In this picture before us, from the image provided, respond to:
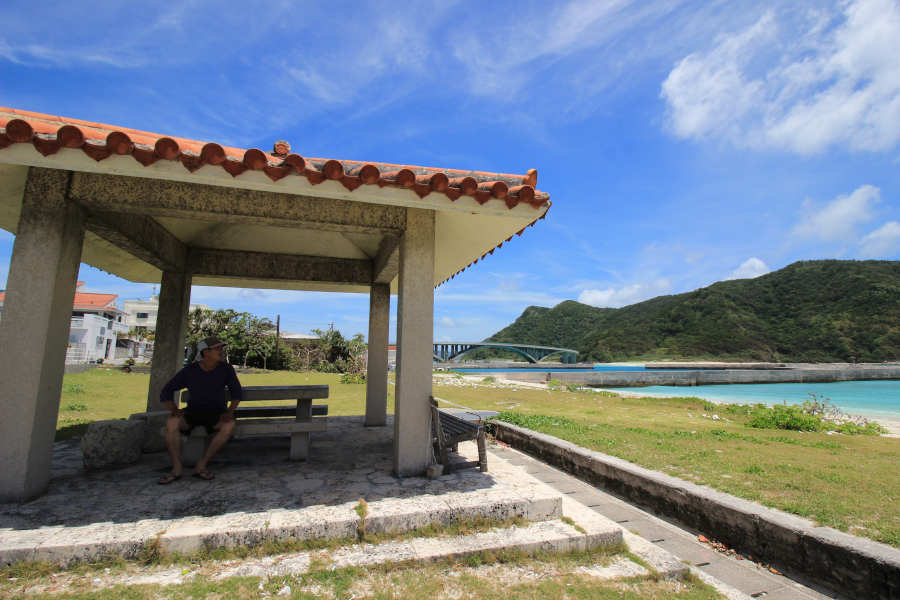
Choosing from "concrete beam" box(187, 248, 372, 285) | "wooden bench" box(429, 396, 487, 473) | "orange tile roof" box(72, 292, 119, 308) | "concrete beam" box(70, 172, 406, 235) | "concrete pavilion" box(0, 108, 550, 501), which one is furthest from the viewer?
"orange tile roof" box(72, 292, 119, 308)

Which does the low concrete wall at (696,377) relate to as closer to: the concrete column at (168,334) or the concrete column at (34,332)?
the concrete column at (168,334)

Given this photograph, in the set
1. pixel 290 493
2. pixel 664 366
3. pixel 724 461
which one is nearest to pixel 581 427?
pixel 724 461

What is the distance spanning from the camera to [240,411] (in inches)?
193

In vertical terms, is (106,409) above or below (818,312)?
below

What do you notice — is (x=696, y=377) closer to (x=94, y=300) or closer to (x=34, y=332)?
(x=34, y=332)

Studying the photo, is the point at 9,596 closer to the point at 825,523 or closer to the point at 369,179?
the point at 369,179

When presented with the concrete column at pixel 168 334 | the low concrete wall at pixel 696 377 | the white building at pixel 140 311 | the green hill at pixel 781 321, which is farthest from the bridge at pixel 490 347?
the concrete column at pixel 168 334

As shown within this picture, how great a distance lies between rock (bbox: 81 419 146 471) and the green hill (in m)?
68.6

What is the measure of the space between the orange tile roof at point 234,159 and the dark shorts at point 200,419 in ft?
7.41

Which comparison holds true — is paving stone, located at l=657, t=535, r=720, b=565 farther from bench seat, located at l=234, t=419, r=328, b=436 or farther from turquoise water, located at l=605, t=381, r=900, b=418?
turquoise water, located at l=605, t=381, r=900, b=418

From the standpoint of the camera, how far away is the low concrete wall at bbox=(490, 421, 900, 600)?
8.41ft

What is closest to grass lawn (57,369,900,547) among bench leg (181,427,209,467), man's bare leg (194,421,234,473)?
bench leg (181,427,209,467)

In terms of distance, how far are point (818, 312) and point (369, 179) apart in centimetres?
7901

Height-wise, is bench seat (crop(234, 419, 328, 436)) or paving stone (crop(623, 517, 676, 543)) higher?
bench seat (crop(234, 419, 328, 436))
